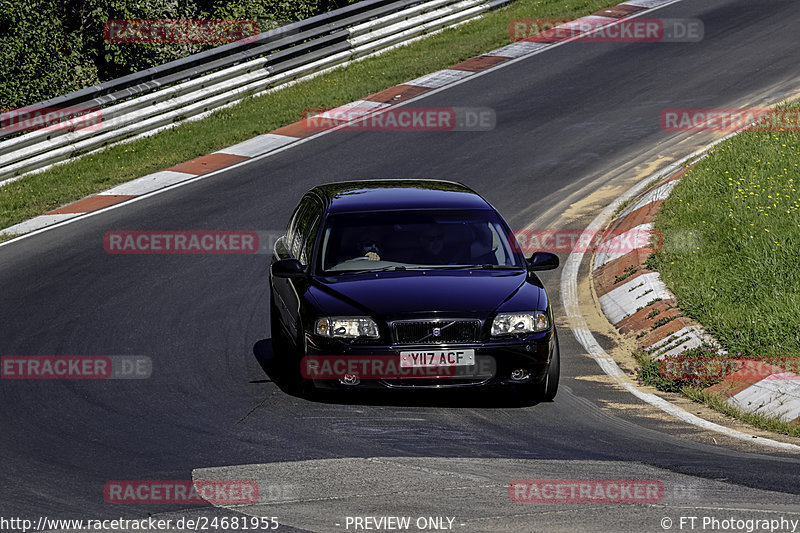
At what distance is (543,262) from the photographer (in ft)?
30.2

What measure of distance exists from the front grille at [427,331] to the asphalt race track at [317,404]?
22.5 inches

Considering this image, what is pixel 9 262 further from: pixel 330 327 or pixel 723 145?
pixel 723 145

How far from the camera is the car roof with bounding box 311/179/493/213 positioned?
971 cm

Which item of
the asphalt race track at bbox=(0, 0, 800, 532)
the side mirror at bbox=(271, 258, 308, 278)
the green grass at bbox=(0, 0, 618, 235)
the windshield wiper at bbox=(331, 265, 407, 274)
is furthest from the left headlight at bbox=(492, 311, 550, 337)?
the green grass at bbox=(0, 0, 618, 235)

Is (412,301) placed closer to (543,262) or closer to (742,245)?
(543,262)

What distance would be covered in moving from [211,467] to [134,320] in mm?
4408

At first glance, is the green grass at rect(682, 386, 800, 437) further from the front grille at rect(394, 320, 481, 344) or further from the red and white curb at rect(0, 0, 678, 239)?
the red and white curb at rect(0, 0, 678, 239)

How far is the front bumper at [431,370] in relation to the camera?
8180 mm

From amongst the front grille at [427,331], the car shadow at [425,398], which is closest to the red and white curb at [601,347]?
the car shadow at [425,398]

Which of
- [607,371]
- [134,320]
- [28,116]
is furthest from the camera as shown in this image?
[28,116]

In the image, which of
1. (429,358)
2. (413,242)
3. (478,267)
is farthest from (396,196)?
(429,358)

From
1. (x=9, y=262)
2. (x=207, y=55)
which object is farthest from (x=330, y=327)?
(x=207, y=55)

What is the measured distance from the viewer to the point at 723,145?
50.7ft

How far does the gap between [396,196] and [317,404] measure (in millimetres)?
2291
